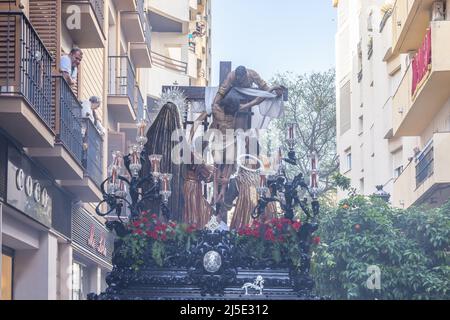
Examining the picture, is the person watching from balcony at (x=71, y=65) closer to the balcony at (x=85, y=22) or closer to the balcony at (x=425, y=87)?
the balcony at (x=85, y=22)

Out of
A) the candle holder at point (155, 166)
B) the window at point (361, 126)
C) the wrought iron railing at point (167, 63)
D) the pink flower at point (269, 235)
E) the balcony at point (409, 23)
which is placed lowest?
the pink flower at point (269, 235)

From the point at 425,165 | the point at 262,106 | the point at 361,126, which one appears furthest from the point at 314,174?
the point at 361,126

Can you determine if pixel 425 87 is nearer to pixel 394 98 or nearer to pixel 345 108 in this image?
pixel 394 98

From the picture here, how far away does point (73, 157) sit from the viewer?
19609 millimetres

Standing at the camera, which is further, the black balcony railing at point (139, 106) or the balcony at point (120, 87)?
the black balcony railing at point (139, 106)

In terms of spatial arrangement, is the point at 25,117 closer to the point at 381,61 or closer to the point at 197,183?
the point at 197,183

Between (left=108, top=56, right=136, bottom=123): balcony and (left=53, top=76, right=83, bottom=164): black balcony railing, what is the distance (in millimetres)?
7140

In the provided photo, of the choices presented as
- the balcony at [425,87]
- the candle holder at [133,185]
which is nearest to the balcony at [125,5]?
the balcony at [425,87]

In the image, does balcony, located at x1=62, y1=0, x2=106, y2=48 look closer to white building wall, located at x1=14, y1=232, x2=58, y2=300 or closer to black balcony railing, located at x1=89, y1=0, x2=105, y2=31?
black balcony railing, located at x1=89, y1=0, x2=105, y2=31

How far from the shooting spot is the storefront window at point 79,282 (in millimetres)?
23886

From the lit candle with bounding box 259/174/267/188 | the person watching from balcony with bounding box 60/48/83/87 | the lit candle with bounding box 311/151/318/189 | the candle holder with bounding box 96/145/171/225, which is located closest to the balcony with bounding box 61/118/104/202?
the person watching from balcony with bounding box 60/48/83/87

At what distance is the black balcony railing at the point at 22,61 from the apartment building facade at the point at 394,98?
1011 centimetres

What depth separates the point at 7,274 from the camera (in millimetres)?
18875

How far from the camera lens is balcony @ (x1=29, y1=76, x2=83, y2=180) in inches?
725
